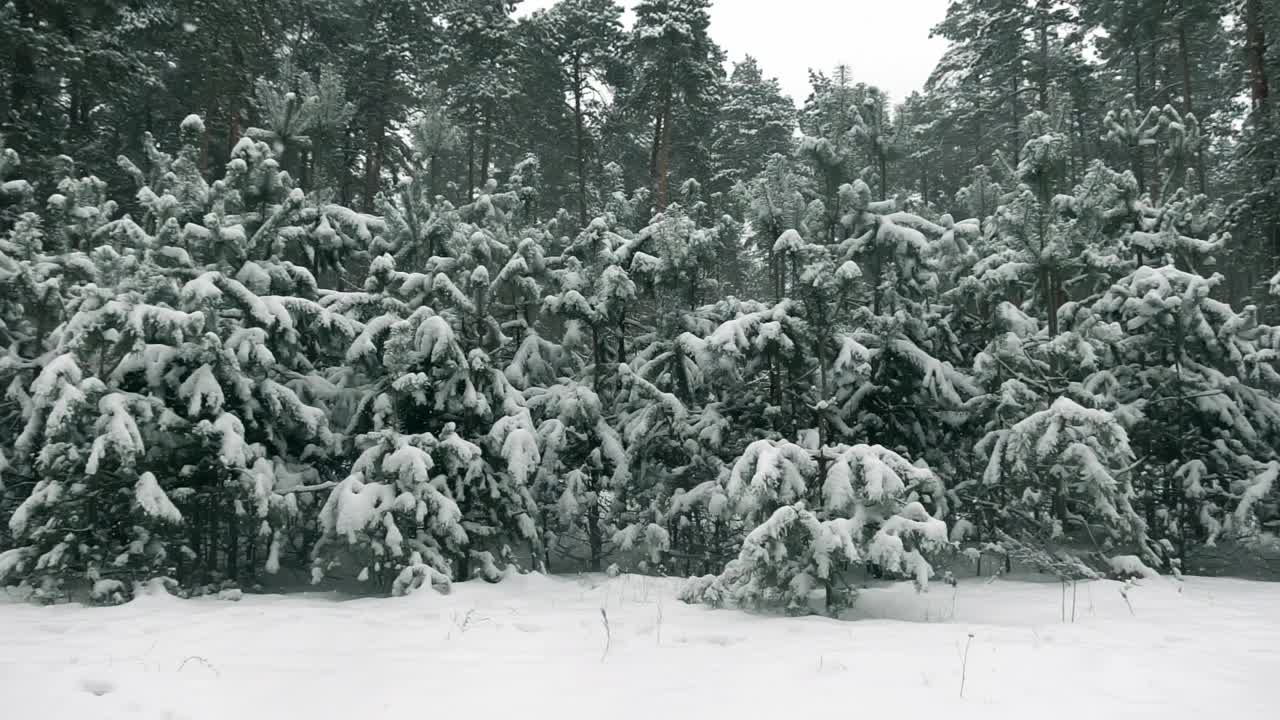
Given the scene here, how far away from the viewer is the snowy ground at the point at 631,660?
4.07 metres

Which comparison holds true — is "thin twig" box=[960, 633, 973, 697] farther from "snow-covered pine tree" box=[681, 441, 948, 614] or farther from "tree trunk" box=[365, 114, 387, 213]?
"tree trunk" box=[365, 114, 387, 213]

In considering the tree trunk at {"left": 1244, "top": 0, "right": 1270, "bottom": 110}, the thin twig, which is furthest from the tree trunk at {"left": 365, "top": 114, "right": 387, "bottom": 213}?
the tree trunk at {"left": 1244, "top": 0, "right": 1270, "bottom": 110}

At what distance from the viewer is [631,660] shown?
16.6 feet

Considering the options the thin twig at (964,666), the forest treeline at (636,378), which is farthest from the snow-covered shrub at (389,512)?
the thin twig at (964,666)

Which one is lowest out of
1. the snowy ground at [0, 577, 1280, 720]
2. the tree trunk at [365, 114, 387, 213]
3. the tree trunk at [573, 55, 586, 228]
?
the snowy ground at [0, 577, 1280, 720]

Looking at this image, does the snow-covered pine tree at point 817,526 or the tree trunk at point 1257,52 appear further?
the tree trunk at point 1257,52

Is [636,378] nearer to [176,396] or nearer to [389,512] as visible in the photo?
[389,512]

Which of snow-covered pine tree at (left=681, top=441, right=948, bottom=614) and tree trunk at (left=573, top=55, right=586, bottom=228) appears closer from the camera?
snow-covered pine tree at (left=681, top=441, right=948, bottom=614)

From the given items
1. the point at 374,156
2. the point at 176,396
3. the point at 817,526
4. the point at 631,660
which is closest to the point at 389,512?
the point at 176,396

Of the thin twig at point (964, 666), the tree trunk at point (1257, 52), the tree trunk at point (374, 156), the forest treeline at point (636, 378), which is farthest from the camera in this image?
the tree trunk at point (374, 156)

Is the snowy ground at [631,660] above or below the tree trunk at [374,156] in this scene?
below

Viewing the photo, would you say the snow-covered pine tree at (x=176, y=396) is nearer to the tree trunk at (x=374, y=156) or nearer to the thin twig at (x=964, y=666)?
the thin twig at (x=964, y=666)

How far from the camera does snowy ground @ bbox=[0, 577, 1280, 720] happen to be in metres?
4.07

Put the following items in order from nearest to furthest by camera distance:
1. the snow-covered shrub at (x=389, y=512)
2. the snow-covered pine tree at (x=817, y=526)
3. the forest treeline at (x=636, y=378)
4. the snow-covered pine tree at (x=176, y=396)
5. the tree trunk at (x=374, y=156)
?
the snow-covered pine tree at (x=817, y=526)
the snow-covered pine tree at (x=176, y=396)
the forest treeline at (x=636, y=378)
the snow-covered shrub at (x=389, y=512)
the tree trunk at (x=374, y=156)
